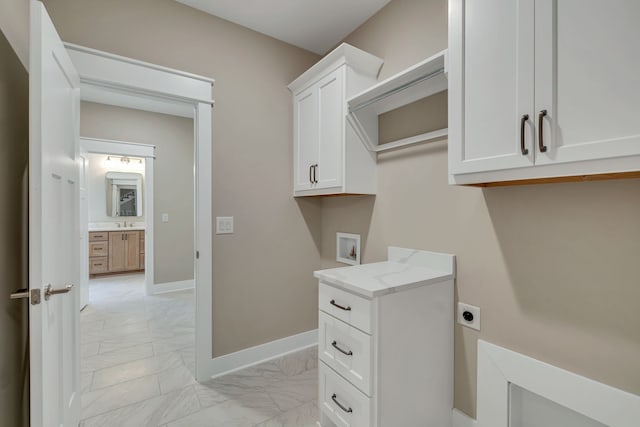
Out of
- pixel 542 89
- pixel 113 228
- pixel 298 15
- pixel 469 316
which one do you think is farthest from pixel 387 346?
pixel 113 228

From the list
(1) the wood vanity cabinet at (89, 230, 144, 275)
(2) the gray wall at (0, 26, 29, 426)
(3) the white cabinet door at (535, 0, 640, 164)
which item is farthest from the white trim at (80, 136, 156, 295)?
(3) the white cabinet door at (535, 0, 640, 164)

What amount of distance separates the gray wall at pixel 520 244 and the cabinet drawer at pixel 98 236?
212 inches

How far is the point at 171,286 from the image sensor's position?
4586 millimetres

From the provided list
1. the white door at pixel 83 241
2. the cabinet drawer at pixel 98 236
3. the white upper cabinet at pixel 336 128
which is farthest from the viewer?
the cabinet drawer at pixel 98 236

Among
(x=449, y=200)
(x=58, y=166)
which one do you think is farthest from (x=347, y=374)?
(x=58, y=166)

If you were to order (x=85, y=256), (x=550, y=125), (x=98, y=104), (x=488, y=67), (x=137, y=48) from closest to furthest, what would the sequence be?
(x=550, y=125) → (x=488, y=67) → (x=137, y=48) → (x=85, y=256) → (x=98, y=104)

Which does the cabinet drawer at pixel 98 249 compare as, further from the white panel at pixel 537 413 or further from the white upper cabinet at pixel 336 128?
the white panel at pixel 537 413

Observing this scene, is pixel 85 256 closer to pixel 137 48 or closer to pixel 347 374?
pixel 137 48

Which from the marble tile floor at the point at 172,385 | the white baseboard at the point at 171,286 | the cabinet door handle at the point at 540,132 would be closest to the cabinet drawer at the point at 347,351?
the marble tile floor at the point at 172,385

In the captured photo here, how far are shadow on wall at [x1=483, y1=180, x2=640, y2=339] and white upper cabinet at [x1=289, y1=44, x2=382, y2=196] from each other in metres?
0.87

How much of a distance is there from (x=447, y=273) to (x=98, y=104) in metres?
4.74

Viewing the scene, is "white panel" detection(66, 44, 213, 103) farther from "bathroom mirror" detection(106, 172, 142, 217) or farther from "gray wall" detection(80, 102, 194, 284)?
"bathroom mirror" detection(106, 172, 142, 217)

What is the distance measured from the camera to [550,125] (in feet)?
3.20

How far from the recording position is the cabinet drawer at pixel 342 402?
52.6 inches
